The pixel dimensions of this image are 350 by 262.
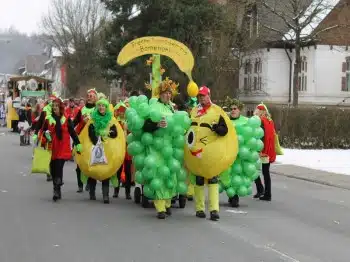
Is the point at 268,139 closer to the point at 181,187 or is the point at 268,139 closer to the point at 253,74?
the point at 181,187

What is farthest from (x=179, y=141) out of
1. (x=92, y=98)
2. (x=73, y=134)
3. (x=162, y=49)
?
(x=92, y=98)

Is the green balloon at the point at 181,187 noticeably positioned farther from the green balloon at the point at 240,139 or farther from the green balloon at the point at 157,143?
the green balloon at the point at 240,139

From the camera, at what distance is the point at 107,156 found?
11523mm

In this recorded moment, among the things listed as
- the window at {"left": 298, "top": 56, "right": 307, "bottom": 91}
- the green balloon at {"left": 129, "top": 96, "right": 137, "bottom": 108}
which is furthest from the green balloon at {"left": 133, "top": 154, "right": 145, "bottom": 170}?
the window at {"left": 298, "top": 56, "right": 307, "bottom": 91}

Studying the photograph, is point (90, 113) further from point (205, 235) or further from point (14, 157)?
point (14, 157)

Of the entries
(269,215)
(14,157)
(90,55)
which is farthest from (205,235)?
(90,55)

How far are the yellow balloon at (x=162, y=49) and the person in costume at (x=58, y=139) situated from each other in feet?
4.65

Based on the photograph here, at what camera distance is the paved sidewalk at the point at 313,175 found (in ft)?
52.9

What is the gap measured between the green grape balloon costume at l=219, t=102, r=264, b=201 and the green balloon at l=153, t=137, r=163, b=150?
1.77 metres

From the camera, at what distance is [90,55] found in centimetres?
6300

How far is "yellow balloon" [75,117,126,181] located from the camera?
11555mm

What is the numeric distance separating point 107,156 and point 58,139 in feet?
2.95

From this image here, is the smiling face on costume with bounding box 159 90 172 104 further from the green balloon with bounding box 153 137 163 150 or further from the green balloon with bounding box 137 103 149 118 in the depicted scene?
the green balloon with bounding box 153 137 163 150

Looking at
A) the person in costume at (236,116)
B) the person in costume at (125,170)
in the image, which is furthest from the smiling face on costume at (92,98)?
the person in costume at (236,116)
